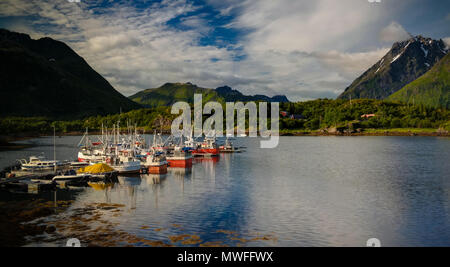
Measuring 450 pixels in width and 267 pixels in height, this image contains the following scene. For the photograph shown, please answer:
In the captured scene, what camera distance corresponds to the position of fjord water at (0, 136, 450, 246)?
37.1 meters

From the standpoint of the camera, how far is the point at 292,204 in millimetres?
51500

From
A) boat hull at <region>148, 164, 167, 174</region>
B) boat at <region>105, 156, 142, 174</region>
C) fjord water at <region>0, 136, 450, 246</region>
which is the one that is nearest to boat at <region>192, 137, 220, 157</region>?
fjord water at <region>0, 136, 450, 246</region>

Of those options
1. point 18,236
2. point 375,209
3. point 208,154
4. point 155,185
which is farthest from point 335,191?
point 208,154

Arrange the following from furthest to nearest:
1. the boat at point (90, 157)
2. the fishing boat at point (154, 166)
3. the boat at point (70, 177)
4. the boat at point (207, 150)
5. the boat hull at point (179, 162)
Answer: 1. the boat at point (207, 150)
2. the boat hull at point (179, 162)
3. the boat at point (90, 157)
4. the fishing boat at point (154, 166)
5. the boat at point (70, 177)

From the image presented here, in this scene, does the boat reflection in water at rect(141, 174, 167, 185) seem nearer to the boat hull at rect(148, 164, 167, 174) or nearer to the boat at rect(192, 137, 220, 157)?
the boat hull at rect(148, 164, 167, 174)

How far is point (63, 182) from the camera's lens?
201ft

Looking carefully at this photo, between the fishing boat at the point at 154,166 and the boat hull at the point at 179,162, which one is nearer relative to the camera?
the fishing boat at the point at 154,166

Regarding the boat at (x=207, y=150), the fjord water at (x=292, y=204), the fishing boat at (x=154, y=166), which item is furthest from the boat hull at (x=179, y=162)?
the boat at (x=207, y=150)

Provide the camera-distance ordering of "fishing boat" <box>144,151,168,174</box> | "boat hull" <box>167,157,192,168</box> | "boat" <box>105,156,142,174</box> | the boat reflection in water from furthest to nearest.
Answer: "boat hull" <box>167,157,192,168</box> < "fishing boat" <box>144,151,168,174</box> < "boat" <box>105,156,142,174</box> < the boat reflection in water

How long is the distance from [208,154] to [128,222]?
8706 centimetres

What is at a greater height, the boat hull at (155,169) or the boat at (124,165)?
the boat at (124,165)

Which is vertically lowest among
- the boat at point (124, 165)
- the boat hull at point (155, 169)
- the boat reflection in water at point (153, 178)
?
the boat reflection in water at point (153, 178)

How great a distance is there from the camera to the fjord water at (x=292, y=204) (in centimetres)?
3709

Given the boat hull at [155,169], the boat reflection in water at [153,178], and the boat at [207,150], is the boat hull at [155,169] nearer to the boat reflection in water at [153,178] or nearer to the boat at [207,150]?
the boat reflection in water at [153,178]
